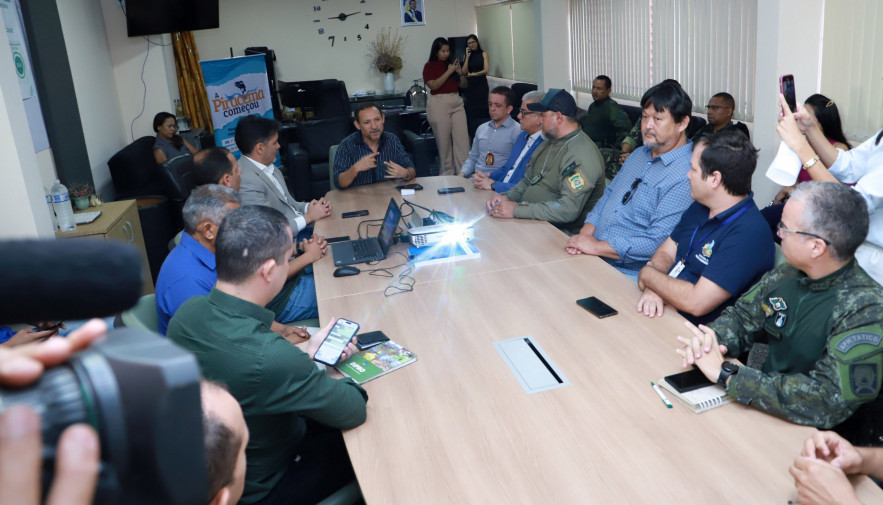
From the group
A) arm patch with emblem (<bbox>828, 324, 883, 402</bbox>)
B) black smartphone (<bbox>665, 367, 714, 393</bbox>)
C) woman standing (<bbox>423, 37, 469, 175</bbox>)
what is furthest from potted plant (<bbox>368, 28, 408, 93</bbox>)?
arm patch with emblem (<bbox>828, 324, 883, 402</bbox>)

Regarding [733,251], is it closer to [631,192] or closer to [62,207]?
[631,192]

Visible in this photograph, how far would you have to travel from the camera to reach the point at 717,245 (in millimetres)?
2379

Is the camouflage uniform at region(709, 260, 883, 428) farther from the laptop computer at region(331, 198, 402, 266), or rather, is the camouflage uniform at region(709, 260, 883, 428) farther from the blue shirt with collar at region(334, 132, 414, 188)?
the blue shirt with collar at region(334, 132, 414, 188)

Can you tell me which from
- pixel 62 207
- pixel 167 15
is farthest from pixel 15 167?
pixel 167 15

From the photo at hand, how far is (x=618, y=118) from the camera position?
6.82 metres

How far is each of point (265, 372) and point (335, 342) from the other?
44 centimetres

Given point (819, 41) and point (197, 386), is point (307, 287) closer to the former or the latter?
point (197, 386)

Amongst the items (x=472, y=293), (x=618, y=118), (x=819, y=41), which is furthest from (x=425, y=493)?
(x=618, y=118)

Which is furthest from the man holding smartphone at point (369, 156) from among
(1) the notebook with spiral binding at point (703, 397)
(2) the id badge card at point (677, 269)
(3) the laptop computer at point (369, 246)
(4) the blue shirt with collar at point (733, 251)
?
(1) the notebook with spiral binding at point (703, 397)

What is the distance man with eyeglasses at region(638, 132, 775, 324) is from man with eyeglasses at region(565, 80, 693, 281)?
15.4 inches

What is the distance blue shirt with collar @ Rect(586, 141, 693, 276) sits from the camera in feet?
9.71

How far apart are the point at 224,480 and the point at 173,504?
0.50 meters

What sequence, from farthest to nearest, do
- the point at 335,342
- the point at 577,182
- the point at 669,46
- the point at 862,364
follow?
the point at 669,46
the point at 577,182
the point at 335,342
the point at 862,364

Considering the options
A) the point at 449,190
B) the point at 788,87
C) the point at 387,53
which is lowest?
the point at 449,190
